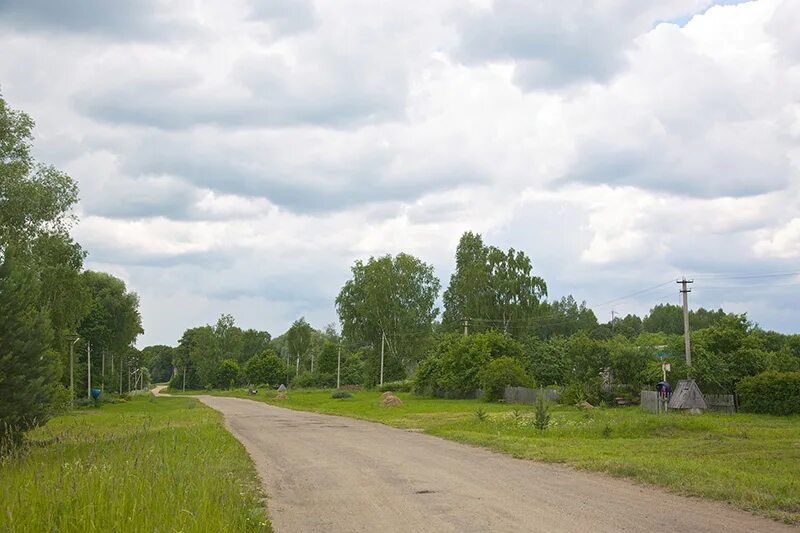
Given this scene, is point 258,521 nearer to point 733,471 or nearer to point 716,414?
point 733,471

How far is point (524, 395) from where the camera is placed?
1950 inches

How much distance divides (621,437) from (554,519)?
15288mm

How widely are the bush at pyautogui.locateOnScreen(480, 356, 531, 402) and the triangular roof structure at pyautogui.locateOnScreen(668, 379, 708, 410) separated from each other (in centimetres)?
1565

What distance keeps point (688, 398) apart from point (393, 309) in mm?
46459

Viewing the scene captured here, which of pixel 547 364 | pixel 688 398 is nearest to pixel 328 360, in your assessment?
pixel 547 364

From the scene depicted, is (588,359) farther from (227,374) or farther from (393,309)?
(227,374)

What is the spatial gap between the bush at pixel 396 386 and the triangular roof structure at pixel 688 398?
3774 cm

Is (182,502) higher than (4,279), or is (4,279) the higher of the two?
(4,279)

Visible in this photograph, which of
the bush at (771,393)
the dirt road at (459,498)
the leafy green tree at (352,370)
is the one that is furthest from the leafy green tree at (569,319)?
the dirt road at (459,498)

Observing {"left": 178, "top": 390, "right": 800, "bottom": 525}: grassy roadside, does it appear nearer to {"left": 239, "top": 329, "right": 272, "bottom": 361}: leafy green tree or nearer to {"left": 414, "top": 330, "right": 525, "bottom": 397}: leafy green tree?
{"left": 414, "top": 330, "right": 525, "bottom": 397}: leafy green tree

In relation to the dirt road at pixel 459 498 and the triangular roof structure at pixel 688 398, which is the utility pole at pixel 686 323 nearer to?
the triangular roof structure at pixel 688 398

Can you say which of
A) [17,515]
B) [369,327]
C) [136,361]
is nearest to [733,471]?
[17,515]

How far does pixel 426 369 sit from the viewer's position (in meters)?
61.8

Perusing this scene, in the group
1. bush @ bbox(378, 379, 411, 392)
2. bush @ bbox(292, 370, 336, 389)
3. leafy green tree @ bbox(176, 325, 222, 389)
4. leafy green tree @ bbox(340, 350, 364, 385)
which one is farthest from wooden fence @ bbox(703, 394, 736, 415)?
leafy green tree @ bbox(176, 325, 222, 389)
